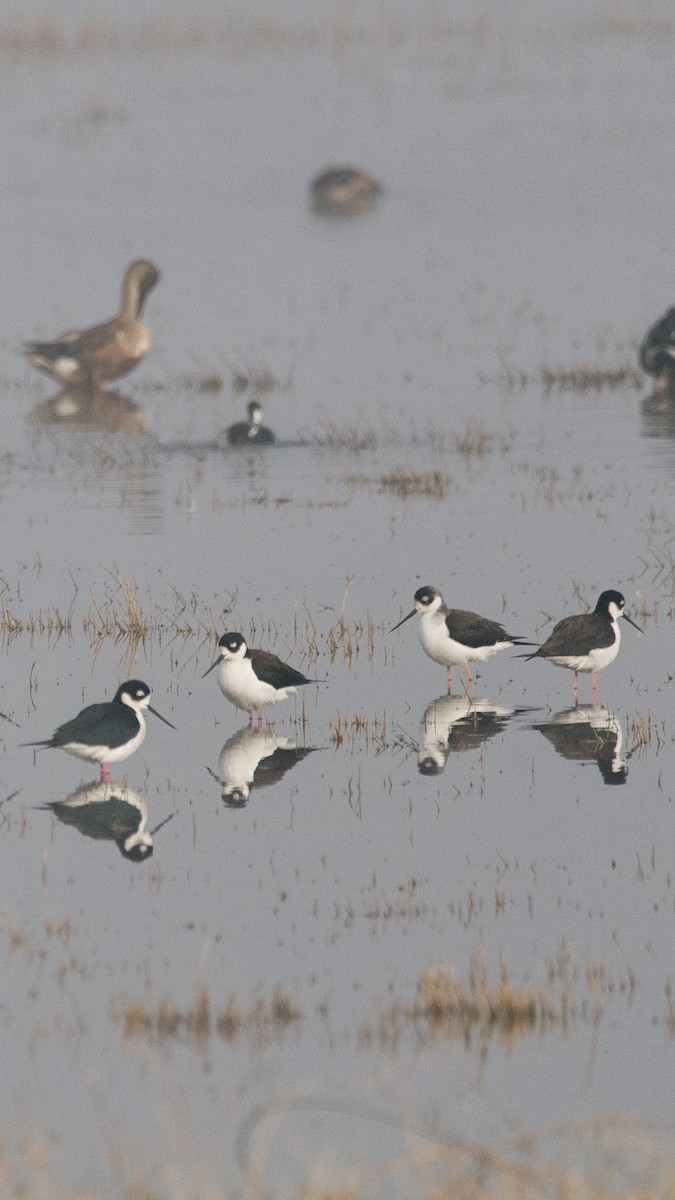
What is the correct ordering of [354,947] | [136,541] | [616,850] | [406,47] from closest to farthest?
[354,947] → [616,850] → [136,541] → [406,47]

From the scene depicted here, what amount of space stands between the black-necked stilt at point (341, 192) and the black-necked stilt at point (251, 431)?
27.9 metres

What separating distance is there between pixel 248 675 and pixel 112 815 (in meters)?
2.04

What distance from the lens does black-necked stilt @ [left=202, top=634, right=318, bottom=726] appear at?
512 inches

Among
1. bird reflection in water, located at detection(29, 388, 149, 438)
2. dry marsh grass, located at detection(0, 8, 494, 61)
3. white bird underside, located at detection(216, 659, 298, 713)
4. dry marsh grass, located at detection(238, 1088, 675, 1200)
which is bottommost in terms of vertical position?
dry marsh grass, located at detection(238, 1088, 675, 1200)

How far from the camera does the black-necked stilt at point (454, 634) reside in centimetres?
1412

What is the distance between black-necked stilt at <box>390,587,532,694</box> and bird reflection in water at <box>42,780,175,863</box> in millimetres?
3086

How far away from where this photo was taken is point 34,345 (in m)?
31.4

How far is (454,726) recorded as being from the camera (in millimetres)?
13172

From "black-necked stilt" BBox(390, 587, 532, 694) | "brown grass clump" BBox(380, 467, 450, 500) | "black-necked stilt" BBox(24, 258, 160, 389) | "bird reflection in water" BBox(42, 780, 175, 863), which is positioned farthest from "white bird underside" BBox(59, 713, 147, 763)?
"black-necked stilt" BBox(24, 258, 160, 389)

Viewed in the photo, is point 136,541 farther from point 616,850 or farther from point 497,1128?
point 497,1128

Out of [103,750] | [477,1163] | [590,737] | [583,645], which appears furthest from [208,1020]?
[583,645]

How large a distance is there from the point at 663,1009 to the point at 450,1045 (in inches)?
38.1

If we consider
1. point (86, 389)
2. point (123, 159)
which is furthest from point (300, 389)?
point (123, 159)

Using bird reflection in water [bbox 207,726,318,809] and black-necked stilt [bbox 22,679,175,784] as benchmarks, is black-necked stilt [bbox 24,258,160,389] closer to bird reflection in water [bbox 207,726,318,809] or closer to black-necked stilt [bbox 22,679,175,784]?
bird reflection in water [bbox 207,726,318,809]
